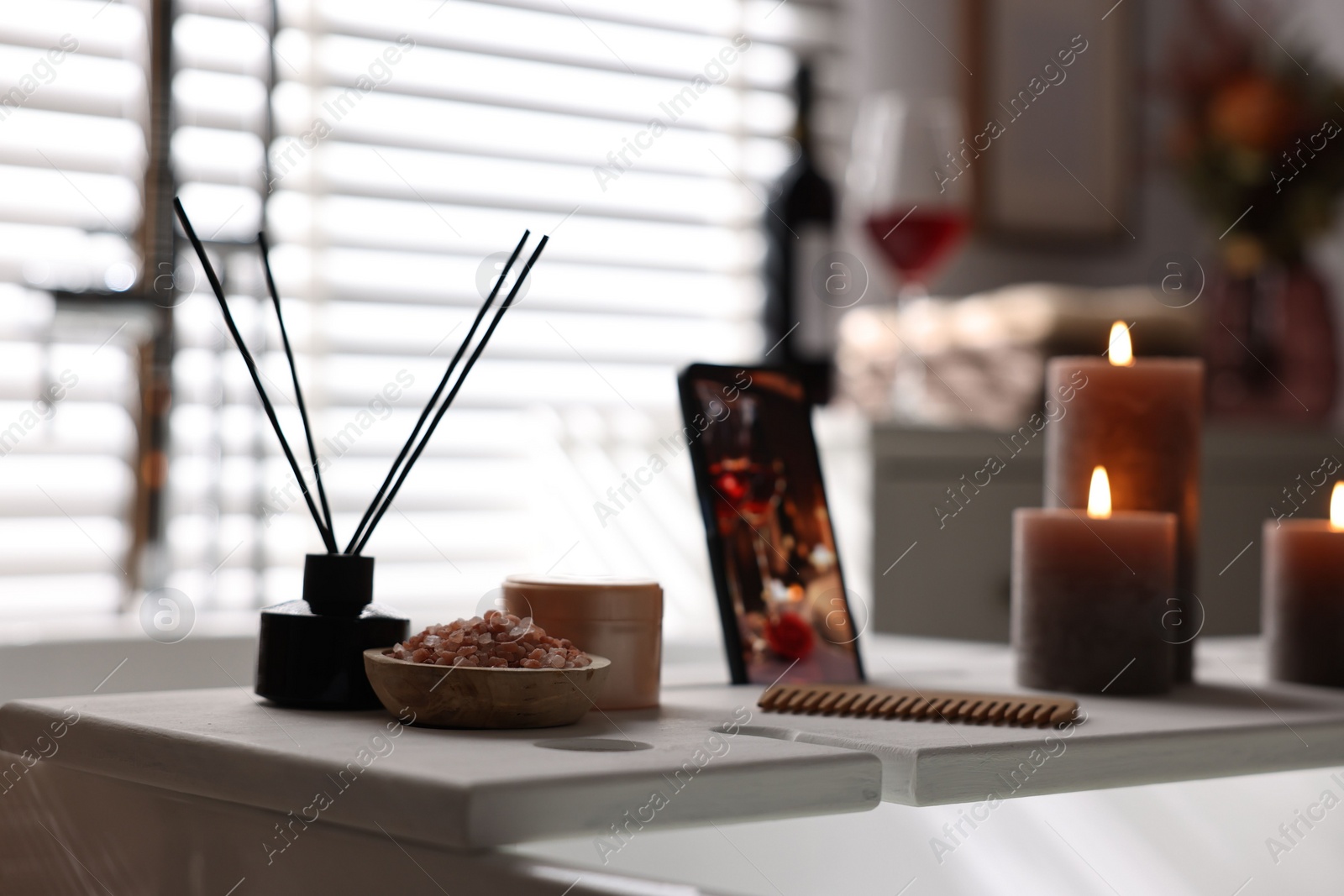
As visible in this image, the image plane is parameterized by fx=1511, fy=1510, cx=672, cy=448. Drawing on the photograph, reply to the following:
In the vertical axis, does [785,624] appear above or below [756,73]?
below

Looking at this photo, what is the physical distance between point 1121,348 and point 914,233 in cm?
89

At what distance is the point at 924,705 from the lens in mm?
635

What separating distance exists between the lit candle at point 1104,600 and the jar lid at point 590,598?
8.7 inches

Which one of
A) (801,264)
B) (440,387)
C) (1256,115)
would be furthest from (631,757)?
(1256,115)

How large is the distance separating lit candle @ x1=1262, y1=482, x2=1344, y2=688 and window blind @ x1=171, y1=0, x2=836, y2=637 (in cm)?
93

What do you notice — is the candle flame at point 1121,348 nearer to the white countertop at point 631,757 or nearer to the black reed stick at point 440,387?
the white countertop at point 631,757

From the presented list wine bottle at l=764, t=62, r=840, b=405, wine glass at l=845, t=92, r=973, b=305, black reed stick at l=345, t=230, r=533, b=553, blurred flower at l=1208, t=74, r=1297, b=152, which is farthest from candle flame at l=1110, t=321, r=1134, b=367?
blurred flower at l=1208, t=74, r=1297, b=152

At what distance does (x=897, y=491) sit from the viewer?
5.00ft

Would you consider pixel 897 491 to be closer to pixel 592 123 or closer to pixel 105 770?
pixel 592 123

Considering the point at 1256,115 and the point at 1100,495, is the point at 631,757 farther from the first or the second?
the point at 1256,115

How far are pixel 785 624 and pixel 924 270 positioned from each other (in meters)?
1.09

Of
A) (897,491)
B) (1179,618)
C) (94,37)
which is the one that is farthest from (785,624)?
(94,37)

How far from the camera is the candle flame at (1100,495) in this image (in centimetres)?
78

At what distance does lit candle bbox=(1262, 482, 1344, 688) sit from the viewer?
2.63 ft
